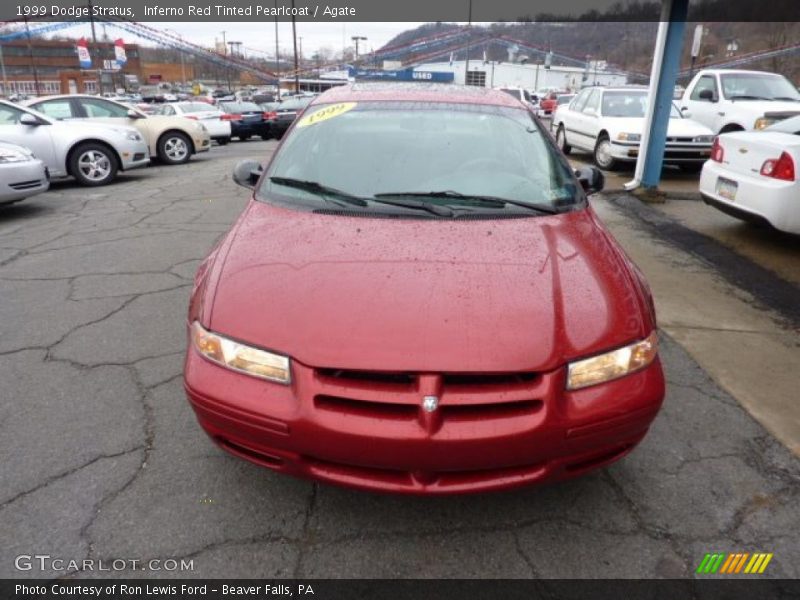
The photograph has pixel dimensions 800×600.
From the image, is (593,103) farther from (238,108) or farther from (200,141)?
(238,108)

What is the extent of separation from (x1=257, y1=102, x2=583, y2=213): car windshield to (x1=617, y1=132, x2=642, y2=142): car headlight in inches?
277

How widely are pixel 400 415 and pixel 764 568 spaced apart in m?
1.40

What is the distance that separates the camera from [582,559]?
6.34 ft

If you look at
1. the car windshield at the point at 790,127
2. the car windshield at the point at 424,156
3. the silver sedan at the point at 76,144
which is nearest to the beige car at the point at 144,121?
the silver sedan at the point at 76,144

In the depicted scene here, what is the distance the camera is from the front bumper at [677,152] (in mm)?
9336

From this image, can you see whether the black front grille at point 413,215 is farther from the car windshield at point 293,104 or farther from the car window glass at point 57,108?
the car windshield at point 293,104

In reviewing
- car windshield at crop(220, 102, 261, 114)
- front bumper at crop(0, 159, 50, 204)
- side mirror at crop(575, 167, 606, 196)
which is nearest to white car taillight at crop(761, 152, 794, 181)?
side mirror at crop(575, 167, 606, 196)

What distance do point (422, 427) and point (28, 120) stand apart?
8.94 m

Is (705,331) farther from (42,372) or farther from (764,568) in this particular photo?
(42,372)

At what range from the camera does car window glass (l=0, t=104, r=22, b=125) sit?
26.5 ft

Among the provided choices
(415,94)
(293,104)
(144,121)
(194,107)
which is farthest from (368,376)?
(293,104)

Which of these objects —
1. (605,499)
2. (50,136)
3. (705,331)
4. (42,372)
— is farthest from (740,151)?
(50,136)

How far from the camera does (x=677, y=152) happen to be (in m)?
9.41

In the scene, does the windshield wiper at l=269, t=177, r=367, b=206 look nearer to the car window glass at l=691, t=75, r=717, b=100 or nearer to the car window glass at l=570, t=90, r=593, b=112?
the car window glass at l=570, t=90, r=593, b=112
